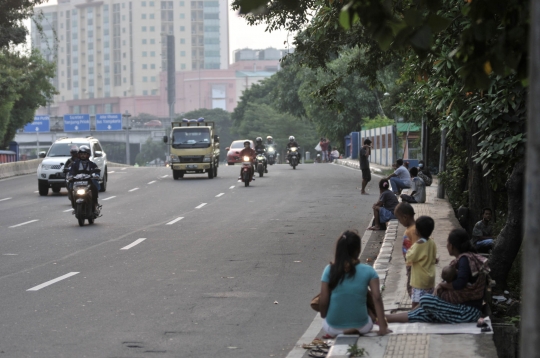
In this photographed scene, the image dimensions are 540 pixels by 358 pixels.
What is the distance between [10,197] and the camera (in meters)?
31.6

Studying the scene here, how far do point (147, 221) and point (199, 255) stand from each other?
6.95m

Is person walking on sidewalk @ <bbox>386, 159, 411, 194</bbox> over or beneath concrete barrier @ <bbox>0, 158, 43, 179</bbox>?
over

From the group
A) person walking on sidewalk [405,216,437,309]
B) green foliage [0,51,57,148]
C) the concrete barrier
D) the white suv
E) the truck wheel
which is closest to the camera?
person walking on sidewalk [405,216,437,309]

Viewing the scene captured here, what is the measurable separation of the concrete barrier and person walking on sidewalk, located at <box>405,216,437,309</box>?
36.5 metres

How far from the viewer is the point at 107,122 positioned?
10688cm

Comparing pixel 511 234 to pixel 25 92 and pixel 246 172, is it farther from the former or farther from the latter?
pixel 25 92

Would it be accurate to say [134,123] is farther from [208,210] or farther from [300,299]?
[300,299]

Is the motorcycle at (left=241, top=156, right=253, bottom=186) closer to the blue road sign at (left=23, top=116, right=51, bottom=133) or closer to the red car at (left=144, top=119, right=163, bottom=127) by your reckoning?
the blue road sign at (left=23, top=116, right=51, bottom=133)

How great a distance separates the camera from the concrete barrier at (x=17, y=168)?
1727 inches

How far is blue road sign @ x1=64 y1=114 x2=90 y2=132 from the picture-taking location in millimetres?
105625

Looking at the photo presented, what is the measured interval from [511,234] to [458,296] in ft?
10.7

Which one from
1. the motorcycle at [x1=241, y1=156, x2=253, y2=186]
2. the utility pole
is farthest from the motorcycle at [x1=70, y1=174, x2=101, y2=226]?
the utility pole

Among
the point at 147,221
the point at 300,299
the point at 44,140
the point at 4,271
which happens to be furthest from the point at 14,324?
the point at 44,140

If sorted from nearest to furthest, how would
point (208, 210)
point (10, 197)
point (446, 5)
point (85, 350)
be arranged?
point (85, 350) < point (446, 5) < point (208, 210) < point (10, 197)
